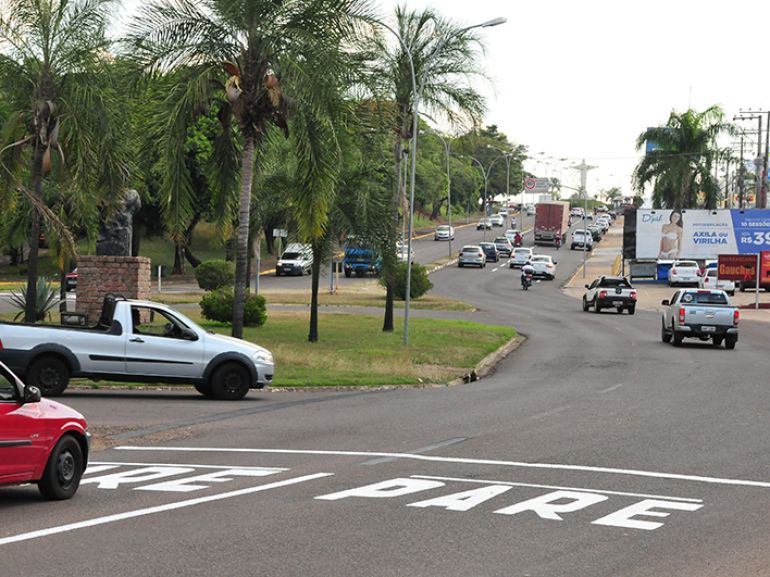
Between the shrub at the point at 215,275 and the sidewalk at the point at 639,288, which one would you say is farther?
the sidewalk at the point at 639,288

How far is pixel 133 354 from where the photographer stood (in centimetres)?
2197

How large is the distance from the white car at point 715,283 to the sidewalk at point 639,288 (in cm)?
60

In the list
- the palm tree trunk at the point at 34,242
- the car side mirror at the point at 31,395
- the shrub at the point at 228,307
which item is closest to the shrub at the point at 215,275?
the shrub at the point at 228,307

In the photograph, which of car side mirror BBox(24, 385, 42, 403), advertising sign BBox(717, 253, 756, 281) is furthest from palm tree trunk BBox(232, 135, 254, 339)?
advertising sign BBox(717, 253, 756, 281)

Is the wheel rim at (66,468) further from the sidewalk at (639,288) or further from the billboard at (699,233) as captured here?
the billboard at (699,233)

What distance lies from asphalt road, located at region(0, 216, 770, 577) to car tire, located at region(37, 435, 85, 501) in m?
0.14

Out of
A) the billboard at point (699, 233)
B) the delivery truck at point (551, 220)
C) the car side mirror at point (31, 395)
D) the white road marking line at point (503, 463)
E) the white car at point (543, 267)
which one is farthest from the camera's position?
the delivery truck at point (551, 220)

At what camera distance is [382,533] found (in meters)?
10.1

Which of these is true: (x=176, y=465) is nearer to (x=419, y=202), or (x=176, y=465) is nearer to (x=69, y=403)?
(x=69, y=403)

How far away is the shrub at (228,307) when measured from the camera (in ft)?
127

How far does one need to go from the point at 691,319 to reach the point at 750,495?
26810mm

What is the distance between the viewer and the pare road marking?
434 inches

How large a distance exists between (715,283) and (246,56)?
49.3 meters

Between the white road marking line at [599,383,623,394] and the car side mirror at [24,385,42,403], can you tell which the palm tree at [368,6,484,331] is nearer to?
the white road marking line at [599,383,623,394]
